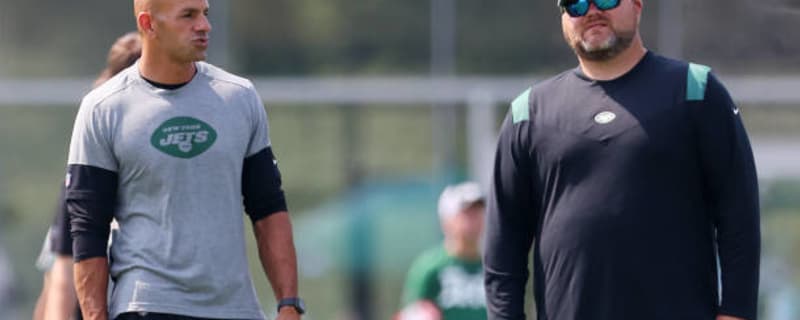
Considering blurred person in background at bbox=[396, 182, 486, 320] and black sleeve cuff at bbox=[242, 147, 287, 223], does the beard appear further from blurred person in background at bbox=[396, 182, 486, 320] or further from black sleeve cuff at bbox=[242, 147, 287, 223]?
blurred person in background at bbox=[396, 182, 486, 320]

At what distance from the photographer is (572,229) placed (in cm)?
561

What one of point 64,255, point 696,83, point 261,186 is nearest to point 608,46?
point 696,83

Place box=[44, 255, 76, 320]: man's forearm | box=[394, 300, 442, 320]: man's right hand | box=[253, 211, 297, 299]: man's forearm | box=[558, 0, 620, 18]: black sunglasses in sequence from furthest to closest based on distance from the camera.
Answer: box=[394, 300, 442, 320]: man's right hand < box=[44, 255, 76, 320]: man's forearm < box=[253, 211, 297, 299]: man's forearm < box=[558, 0, 620, 18]: black sunglasses

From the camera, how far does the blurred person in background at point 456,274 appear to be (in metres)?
10.3

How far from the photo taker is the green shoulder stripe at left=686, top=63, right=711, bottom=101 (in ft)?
18.0

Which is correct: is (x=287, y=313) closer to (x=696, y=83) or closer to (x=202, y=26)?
(x=202, y=26)

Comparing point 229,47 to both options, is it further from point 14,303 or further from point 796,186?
point 796,186

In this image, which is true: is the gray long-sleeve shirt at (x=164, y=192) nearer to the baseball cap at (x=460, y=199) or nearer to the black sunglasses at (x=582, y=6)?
the black sunglasses at (x=582, y=6)

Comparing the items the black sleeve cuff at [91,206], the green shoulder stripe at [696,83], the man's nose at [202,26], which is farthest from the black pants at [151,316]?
the green shoulder stripe at [696,83]

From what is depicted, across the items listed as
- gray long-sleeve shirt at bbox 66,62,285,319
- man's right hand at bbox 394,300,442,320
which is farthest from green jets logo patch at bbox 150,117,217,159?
man's right hand at bbox 394,300,442,320

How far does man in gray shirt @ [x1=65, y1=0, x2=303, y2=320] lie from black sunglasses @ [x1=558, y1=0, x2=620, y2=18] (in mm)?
1039

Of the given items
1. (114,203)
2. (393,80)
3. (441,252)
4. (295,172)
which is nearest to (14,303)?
A: (295,172)

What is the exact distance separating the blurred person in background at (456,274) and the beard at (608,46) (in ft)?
15.5

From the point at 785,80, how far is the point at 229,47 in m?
4.60
